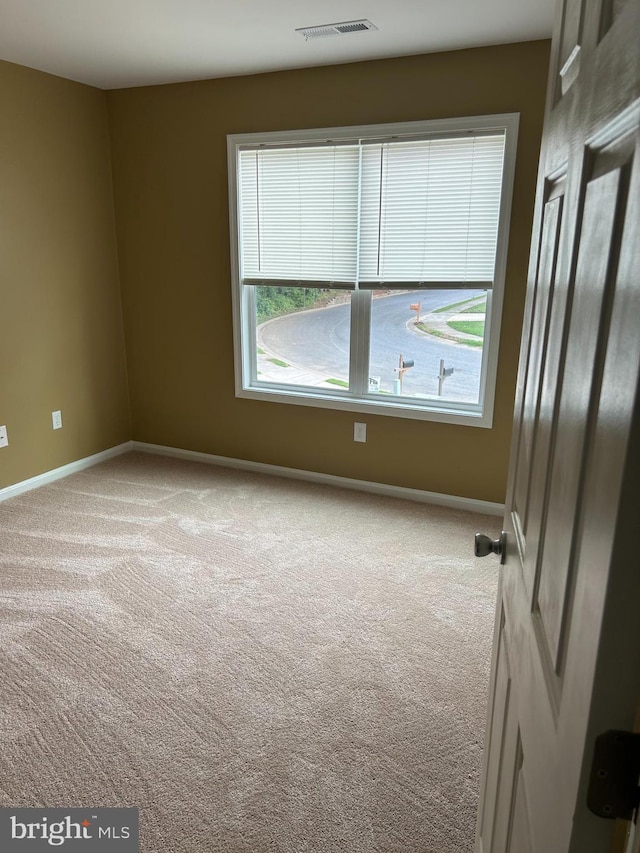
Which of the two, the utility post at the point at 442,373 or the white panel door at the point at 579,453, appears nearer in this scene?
the white panel door at the point at 579,453

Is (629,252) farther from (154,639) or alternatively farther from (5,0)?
(5,0)

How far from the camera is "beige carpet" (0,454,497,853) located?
1729mm

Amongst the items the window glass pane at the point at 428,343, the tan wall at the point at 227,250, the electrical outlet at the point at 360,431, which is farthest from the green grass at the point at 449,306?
the electrical outlet at the point at 360,431

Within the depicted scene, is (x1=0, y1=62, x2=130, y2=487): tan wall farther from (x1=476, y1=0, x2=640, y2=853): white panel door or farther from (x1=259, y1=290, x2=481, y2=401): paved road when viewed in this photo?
(x1=476, y1=0, x2=640, y2=853): white panel door

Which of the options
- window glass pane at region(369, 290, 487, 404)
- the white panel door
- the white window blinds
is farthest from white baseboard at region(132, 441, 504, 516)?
the white panel door

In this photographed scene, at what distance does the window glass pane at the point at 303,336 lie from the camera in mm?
3824

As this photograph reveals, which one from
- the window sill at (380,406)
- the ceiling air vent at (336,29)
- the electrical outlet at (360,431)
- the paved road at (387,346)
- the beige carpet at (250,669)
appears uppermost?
the ceiling air vent at (336,29)

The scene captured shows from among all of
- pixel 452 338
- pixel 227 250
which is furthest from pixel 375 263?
pixel 227 250

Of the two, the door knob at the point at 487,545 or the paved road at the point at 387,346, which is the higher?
the paved road at the point at 387,346

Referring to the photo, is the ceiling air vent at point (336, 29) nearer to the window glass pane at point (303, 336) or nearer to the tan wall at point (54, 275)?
the window glass pane at point (303, 336)

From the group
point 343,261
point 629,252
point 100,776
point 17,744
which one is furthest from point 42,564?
point 629,252

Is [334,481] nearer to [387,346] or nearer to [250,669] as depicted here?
[387,346]

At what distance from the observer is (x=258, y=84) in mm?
3598

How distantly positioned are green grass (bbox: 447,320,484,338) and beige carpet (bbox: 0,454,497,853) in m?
1.08
